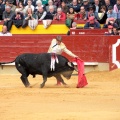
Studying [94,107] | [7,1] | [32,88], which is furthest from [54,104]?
[7,1]

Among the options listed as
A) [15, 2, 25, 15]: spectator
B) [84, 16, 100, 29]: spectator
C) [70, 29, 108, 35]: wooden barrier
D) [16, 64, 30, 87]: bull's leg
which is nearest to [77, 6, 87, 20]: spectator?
[84, 16, 100, 29]: spectator

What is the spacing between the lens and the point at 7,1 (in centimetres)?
2012

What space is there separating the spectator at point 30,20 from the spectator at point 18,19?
0.13 metres

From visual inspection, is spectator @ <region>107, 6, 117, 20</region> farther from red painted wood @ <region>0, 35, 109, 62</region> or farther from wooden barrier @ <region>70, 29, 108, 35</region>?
red painted wood @ <region>0, 35, 109, 62</region>

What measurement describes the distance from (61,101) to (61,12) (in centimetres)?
820

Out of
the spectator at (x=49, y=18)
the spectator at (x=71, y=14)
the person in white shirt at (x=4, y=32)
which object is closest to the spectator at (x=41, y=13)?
the spectator at (x=49, y=18)

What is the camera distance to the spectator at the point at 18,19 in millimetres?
19844

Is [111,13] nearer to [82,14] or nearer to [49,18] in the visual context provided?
[82,14]

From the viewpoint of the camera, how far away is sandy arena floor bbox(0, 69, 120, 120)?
30.8ft

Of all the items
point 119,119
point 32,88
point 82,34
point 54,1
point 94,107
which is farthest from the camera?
point 54,1

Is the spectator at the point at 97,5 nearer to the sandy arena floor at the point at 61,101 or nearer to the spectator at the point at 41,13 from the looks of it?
A: the spectator at the point at 41,13

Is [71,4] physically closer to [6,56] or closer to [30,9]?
[30,9]

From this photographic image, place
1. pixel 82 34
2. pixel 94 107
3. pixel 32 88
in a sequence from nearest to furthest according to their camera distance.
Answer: pixel 94 107 < pixel 32 88 < pixel 82 34

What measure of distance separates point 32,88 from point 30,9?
5.56m
